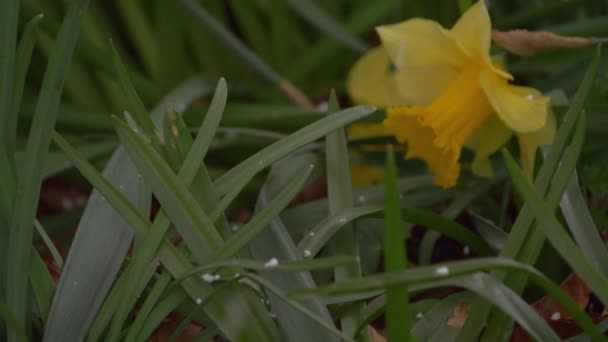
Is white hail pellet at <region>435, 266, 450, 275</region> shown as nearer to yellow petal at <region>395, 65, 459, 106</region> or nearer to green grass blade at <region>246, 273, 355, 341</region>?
green grass blade at <region>246, 273, 355, 341</region>

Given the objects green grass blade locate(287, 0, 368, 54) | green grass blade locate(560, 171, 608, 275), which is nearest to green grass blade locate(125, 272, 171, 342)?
green grass blade locate(560, 171, 608, 275)

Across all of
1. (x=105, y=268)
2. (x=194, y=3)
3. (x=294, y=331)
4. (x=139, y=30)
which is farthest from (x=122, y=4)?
(x=294, y=331)

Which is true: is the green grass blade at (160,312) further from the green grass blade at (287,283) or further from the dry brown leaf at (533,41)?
the dry brown leaf at (533,41)

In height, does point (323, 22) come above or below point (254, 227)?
above

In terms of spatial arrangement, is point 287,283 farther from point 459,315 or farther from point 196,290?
point 459,315

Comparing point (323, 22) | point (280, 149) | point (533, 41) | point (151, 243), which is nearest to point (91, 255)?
point (151, 243)

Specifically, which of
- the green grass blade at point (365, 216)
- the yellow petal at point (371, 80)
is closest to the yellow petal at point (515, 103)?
the green grass blade at point (365, 216)
